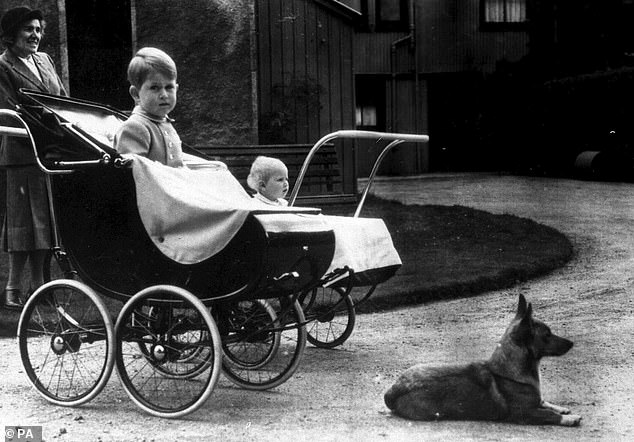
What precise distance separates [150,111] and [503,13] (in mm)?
19769

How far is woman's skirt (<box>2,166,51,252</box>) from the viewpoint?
6.03 meters

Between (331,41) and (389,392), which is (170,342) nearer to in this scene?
(389,392)

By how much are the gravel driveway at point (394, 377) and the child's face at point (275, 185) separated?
0.90 m

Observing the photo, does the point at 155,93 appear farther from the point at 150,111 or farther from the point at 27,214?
the point at 27,214

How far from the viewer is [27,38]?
5887 mm

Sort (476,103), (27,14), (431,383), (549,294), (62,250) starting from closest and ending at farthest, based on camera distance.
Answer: (431,383)
(62,250)
(27,14)
(549,294)
(476,103)

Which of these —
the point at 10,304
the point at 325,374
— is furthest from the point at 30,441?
the point at 10,304

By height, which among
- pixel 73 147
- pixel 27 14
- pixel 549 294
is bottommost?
pixel 549 294

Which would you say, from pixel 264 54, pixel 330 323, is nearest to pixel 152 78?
pixel 330 323

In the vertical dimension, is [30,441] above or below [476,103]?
below

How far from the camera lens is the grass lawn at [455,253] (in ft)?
22.8

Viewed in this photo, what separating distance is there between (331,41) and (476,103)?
941 cm

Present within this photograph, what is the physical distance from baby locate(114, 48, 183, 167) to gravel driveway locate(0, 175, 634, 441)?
111cm

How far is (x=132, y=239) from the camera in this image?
4105 mm
